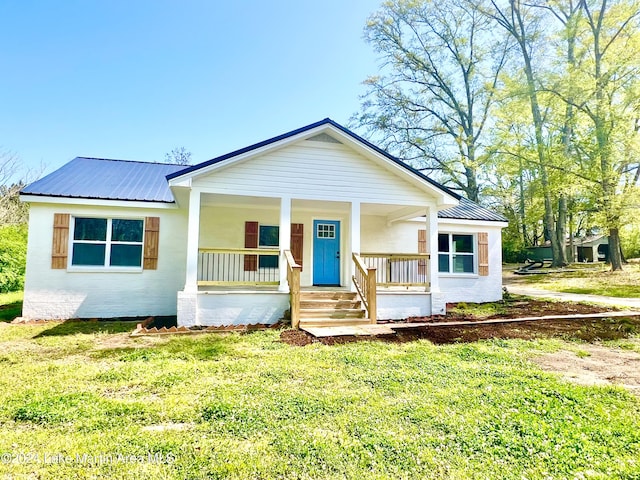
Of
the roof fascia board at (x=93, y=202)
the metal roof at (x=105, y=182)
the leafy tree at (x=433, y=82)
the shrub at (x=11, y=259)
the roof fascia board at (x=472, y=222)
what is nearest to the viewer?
the roof fascia board at (x=93, y=202)

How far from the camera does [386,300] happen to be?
8734 mm

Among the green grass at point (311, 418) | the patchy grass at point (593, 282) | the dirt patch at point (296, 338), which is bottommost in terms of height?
the green grass at point (311, 418)

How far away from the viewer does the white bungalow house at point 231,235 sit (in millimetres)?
8000

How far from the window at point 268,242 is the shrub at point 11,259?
10404mm

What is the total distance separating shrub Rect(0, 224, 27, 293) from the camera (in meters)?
13.7

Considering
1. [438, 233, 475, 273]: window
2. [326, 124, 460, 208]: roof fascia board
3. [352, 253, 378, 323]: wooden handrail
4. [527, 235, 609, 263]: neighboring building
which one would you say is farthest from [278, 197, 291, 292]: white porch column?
[527, 235, 609, 263]: neighboring building

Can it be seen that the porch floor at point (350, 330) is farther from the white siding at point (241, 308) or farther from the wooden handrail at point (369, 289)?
the white siding at point (241, 308)

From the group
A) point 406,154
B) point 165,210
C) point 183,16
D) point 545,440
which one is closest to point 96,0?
point 183,16

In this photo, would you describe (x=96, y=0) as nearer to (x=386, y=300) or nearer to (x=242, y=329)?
(x=242, y=329)

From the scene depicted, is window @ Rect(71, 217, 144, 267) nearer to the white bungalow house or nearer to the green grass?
the white bungalow house

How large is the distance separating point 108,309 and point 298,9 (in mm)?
12568

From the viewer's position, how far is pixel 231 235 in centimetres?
1046

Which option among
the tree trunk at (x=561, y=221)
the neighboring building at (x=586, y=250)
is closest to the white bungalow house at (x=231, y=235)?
the tree trunk at (x=561, y=221)

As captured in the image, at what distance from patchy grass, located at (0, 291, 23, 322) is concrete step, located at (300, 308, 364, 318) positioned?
23.8ft
